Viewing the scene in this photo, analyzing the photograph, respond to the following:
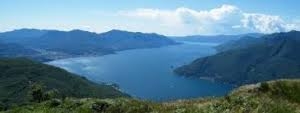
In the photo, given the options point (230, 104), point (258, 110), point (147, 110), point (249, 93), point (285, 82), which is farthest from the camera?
point (285, 82)

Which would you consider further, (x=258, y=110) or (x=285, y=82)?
(x=285, y=82)

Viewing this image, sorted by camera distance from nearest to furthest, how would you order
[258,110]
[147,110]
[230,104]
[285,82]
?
[258,110], [230,104], [147,110], [285,82]

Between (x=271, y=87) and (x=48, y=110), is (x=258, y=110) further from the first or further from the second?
(x=48, y=110)

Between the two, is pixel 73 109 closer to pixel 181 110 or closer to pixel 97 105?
pixel 97 105

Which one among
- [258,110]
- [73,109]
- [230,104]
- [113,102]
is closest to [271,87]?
[230,104]

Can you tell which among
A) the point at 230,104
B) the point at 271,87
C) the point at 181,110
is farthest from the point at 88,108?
the point at 271,87

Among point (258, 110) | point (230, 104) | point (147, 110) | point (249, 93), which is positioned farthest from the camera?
point (249, 93)
